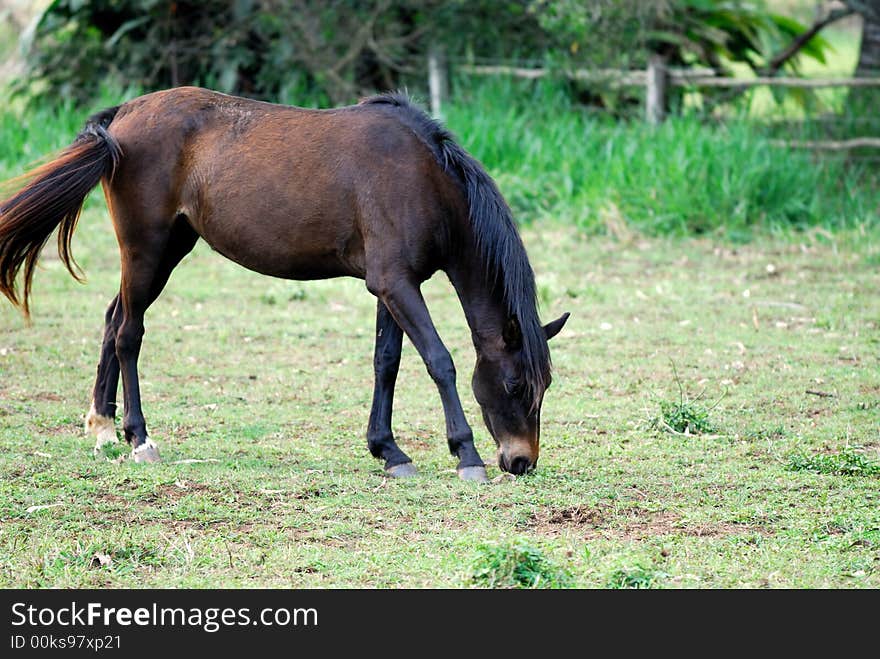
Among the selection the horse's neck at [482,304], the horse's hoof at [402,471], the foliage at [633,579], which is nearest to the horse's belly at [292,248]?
the horse's neck at [482,304]

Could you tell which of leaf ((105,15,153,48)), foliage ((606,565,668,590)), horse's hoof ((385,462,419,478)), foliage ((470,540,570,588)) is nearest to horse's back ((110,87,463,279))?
horse's hoof ((385,462,419,478))

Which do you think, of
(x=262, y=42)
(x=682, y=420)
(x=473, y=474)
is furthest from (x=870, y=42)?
(x=473, y=474)

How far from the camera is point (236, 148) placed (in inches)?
215

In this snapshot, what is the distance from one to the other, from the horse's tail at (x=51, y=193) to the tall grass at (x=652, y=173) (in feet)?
20.2

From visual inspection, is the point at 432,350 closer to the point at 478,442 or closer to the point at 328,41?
the point at 478,442

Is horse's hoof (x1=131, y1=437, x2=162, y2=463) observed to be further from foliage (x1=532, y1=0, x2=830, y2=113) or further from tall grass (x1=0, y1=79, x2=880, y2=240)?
foliage (x1=532, y1=0, x2=830, y2=113)

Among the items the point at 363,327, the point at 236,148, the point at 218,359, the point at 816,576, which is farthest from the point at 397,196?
the point at 363,327

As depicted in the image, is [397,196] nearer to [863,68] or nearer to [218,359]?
[218,359]

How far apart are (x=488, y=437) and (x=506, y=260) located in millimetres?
1305

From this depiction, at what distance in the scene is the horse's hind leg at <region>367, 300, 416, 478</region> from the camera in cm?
540

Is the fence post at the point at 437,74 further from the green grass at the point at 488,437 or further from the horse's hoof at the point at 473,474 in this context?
the horse's hoof at the point at 473,474

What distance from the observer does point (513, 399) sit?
5.10 metres

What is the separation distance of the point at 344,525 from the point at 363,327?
409 cm

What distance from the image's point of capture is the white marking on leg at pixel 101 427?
5.62m
